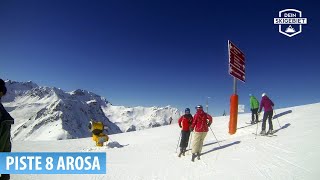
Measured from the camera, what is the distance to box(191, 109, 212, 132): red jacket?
1210 cm

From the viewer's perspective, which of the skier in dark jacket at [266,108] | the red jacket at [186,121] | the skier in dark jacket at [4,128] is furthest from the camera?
the skier in dark jacket at [266,108]

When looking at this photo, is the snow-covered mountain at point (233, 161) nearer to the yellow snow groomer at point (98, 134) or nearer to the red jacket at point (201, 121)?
the yellow snow groomer at point (98, 134)

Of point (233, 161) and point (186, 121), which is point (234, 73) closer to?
point (186, 121)

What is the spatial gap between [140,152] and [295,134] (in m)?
7.63

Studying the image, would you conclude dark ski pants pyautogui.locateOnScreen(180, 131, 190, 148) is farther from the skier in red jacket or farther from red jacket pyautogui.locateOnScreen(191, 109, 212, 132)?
red jacket pyautogui.locateOnScreen(191, 109, 212, 132)

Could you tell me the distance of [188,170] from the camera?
396 inches

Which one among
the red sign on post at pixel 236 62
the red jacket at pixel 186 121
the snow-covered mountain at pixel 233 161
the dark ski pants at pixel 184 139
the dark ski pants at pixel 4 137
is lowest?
the snow-covered mountain at pixel 233 161

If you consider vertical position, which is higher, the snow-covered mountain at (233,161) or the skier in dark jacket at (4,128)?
the skier in dark jacket at (4,128)

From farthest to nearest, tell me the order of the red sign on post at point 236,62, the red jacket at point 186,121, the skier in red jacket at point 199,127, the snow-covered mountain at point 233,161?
the red sign on post at point 236,62 → the red jacket at point 186,121 → the skier in red jacket at point 199,127 → the snow-covered mountain at point 233,161

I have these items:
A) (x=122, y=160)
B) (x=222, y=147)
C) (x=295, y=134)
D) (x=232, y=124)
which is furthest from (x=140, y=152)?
(x=295, y=134)

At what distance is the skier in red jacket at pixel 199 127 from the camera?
465 inches

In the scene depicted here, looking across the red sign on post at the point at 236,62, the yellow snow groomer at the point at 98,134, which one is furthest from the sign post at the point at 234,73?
the yellow snow groomer at the point at 98,134

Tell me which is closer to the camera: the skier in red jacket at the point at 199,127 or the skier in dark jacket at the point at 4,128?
the skier in dark jacket at the point at 4,128

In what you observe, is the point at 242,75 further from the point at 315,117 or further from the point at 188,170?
the point at 188,170
